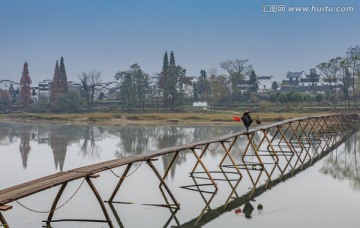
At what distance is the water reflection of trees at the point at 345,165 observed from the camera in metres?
16.6

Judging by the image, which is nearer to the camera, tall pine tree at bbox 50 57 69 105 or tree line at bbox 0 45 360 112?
tree line at bbox 0 45 360 112

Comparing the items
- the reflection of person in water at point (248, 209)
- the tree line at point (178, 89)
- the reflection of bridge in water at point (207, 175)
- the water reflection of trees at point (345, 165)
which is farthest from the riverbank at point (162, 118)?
the reflection of person in water at point (248, 209)

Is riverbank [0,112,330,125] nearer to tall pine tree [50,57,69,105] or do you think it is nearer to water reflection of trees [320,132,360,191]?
tall pine tree [50,57,69,105]

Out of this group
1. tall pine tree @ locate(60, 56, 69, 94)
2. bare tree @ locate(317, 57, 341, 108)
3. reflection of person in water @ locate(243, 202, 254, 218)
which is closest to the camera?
reflection of person in water @ locate(243, 202, 254, 218)

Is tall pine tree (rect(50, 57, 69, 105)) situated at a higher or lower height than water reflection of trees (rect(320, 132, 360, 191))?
higher

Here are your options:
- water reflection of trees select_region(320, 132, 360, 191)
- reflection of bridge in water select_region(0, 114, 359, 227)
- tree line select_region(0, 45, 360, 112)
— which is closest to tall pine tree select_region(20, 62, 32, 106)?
tree line select_region(0, 45, 360, 112)

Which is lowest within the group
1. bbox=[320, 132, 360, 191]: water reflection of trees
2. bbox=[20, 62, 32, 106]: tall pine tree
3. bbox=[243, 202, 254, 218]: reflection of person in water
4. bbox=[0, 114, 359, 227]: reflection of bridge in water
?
bbox=[320, 132, 360, 191]: water reflection of trees

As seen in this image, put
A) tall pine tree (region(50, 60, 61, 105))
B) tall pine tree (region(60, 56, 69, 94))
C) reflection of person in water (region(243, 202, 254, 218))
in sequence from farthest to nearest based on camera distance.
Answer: tall pine tree (region(60, 56, 69, 94)) < tall pine tree (region(50, 60, 61, 105)) < reflection of person in water (region(243, 202, 254, 218))

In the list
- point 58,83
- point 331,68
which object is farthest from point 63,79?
point 331,68

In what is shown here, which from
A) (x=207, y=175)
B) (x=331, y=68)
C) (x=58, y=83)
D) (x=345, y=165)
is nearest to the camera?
(x=207, y=175)

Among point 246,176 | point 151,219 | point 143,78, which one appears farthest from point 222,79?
point 151,219

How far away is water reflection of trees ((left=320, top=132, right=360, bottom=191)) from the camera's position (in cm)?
1657

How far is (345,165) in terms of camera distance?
1948 cm

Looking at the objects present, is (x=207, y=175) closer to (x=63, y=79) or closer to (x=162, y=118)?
(x=162, y=118)
